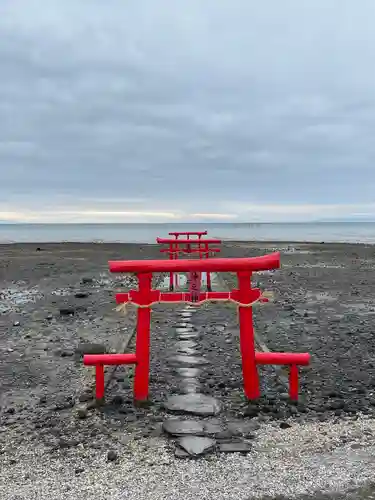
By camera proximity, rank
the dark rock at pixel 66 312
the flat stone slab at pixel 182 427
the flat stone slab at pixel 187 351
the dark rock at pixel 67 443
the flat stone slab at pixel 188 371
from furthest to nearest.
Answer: the dark rock at pixel 66 312, the flat stone slab at pixel 187 351, the flat stone slab at pixel 188 371, the flat stone slab at pixel 182 427, the dark rock at pixel 67 443

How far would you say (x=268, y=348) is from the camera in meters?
10.6

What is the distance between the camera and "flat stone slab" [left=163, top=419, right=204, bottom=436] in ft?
19.7

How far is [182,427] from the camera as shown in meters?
6.16

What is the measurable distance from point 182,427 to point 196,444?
489 mm

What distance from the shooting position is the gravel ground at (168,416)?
16.2ft

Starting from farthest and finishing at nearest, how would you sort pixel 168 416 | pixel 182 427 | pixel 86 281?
pixel 86 281 → pixel 168 416 → pixel 182 427

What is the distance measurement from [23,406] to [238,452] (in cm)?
349

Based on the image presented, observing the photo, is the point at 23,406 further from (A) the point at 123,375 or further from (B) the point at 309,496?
(B) the point at 309,496

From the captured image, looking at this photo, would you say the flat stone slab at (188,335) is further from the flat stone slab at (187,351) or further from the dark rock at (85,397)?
the dark rock at (85,397)

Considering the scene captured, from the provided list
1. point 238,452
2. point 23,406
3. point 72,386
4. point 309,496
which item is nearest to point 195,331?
point 72,386

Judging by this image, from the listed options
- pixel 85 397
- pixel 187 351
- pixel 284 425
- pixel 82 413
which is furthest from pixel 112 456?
pixel 187 351

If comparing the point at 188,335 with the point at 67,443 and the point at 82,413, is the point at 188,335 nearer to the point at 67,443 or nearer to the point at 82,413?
the point at 82,413

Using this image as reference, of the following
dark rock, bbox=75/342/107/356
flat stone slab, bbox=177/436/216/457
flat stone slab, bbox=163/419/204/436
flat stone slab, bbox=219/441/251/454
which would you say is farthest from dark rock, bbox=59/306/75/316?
flat stone slab, bbox=219/441/251/454

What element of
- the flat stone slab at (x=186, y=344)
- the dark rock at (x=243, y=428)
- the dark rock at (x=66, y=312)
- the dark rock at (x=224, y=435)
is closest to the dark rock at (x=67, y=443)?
the dark rock at (x=224, y=435)
